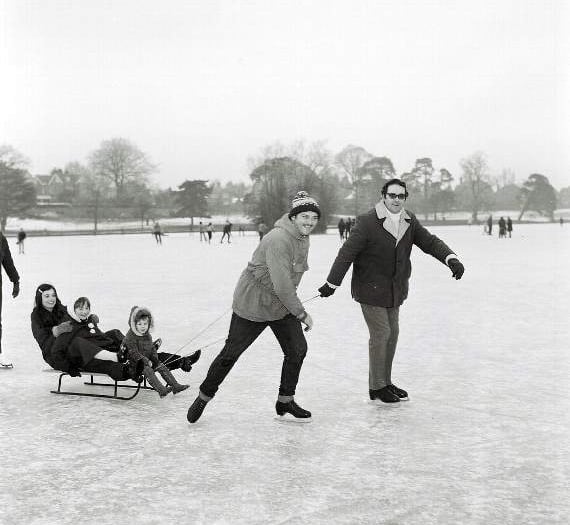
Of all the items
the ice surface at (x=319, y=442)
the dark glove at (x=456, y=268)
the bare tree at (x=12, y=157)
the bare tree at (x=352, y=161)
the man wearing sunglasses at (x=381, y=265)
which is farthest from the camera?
the bare tree at (x=352, y=161)

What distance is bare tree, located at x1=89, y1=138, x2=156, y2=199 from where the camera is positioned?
89.4 meters

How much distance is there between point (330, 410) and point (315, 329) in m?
3.50

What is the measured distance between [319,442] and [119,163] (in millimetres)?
89515

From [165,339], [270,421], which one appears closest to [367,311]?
[270,421]

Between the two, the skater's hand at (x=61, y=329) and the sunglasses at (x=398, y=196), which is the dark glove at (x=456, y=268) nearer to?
the sunglasses at (x=398, y=196)

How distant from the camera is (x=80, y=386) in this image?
535cm

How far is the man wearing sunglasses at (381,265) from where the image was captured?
4605 mm

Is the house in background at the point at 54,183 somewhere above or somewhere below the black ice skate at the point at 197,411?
above

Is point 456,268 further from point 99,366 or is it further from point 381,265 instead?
point 99,366

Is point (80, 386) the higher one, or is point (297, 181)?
point (297, 181)

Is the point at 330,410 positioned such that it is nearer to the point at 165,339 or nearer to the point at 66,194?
the point at 165,339

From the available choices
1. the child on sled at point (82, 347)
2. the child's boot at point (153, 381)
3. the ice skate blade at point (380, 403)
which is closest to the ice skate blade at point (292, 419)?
the ice skate blade at point (380, 403)

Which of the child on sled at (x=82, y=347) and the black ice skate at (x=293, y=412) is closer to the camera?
the black ice skate at (x=293, y=412)

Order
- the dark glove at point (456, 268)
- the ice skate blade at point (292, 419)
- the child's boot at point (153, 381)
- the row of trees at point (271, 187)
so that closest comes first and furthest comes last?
the ice skate blade at point (292, 419) → the dark glove at point (456, 268) → the child's boot at point (153, 381) → the row of trees at point (271, 187)
